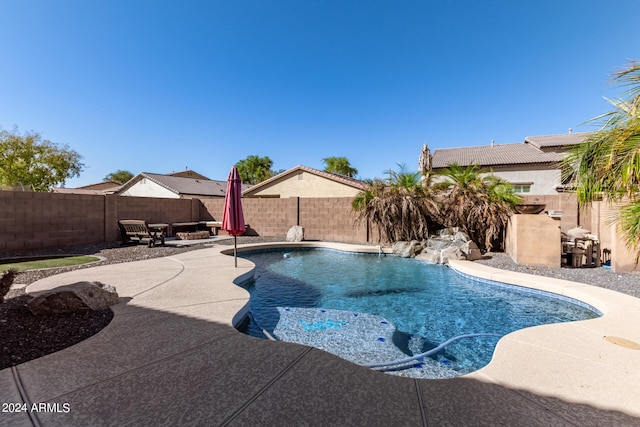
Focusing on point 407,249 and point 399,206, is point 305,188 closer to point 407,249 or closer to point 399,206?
point 399,206

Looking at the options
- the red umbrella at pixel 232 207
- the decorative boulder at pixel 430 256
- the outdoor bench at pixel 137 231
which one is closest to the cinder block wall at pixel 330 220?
the decorative boulder at pixel 430 256

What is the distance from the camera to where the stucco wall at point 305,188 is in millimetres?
19516

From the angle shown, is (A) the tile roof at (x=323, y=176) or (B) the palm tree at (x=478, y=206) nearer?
(B) the palm tree at (x=478, y=206)

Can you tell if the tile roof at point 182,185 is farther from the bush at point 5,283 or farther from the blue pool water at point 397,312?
the bush at point 5,283

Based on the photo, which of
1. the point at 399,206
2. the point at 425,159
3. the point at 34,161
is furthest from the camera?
the point at 34,161

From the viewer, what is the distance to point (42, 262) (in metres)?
7.94

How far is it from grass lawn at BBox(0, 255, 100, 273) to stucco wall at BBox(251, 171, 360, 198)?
13673 millimetres

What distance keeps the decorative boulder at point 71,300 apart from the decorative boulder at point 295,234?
9.66 metres

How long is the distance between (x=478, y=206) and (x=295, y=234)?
Answer: 8.13 meters

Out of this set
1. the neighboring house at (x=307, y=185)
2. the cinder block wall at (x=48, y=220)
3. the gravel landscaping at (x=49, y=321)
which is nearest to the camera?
the gravel landscaping at (x=49, y=321)

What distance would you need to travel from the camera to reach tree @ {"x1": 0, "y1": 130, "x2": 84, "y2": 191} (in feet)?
85.9

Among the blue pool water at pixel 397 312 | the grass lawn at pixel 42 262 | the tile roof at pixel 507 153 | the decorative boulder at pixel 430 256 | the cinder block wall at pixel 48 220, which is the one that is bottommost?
the blue pool water at pixel 397 312

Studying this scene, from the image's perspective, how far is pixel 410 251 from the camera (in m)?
10.5

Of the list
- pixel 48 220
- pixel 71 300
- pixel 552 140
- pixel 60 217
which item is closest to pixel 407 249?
pixel 71 300
